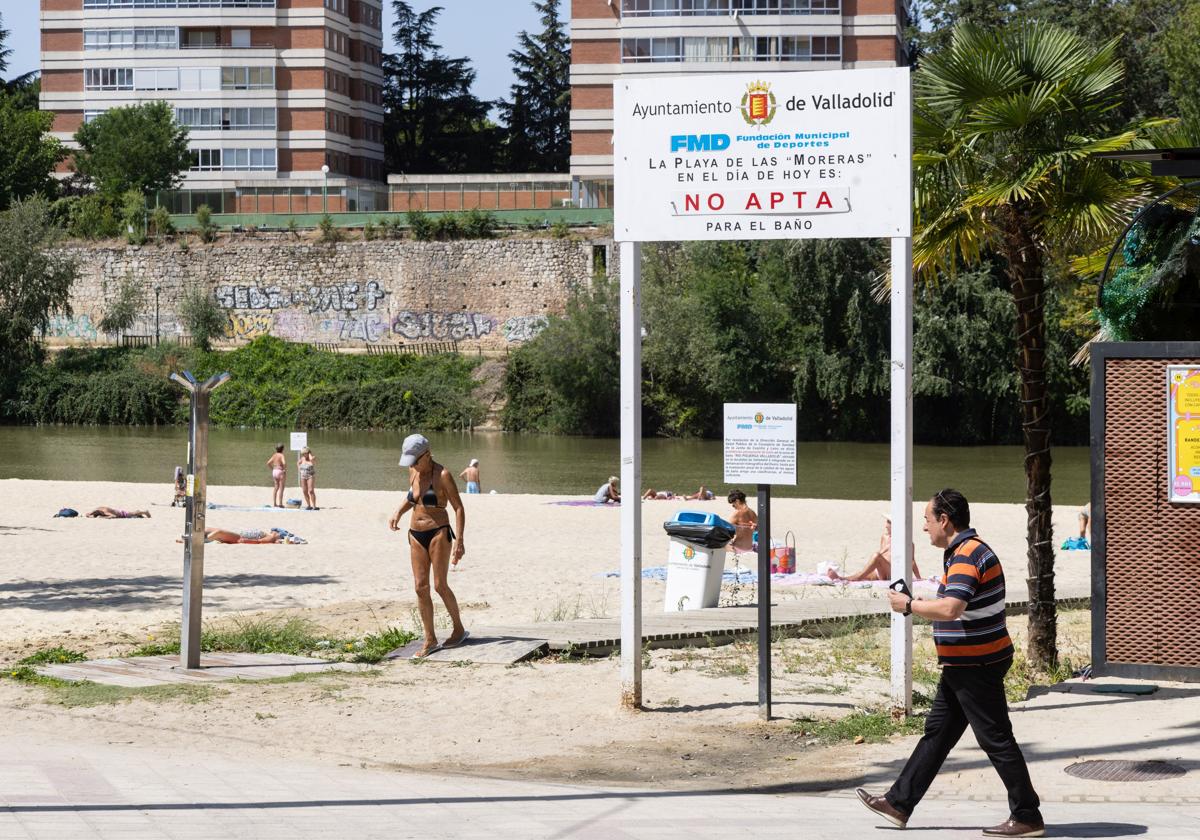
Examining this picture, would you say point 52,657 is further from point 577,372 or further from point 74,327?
point 74,327

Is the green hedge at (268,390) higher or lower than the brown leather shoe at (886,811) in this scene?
higher

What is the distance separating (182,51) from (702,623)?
72290 mm

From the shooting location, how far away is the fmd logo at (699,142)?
30.6 feet

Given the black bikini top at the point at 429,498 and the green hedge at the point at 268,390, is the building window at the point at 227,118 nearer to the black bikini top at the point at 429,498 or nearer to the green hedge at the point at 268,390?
the green hedge at the point at 268,390

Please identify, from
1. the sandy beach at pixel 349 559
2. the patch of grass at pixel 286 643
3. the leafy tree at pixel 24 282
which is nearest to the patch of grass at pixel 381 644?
the patch of grass at pixel 286 643

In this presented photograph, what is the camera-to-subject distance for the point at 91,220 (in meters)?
73.7

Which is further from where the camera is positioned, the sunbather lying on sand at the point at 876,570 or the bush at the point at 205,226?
the bush at the point at 205,226

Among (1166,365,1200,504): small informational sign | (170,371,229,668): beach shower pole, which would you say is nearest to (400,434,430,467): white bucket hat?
(170,371,229,668): beach shower pole

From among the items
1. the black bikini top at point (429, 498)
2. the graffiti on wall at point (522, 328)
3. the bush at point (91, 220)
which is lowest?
the black bikini top at point (429, 498)

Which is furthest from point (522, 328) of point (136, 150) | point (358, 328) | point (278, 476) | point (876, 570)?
point (876, 570)

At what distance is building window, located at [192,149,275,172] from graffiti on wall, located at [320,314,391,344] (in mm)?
11815

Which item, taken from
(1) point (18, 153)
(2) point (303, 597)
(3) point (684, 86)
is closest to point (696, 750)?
(3) point (684, 86)

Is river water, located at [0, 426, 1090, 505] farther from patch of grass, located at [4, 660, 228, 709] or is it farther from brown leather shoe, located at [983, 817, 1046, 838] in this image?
brown leather shoe, located at [983, 817, 1046, 838]

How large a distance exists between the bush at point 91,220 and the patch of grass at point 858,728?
69.0 m
